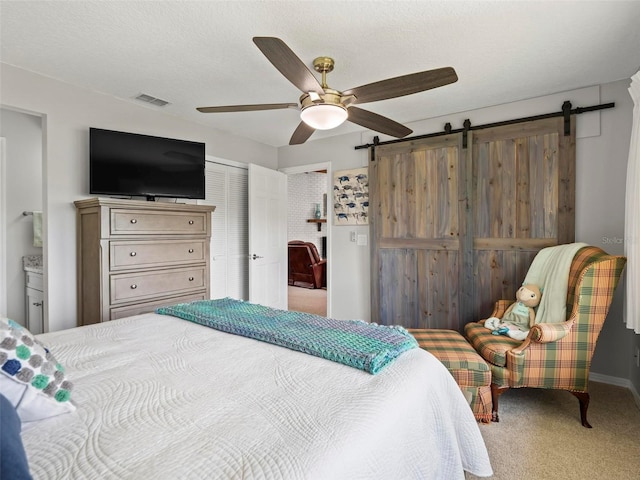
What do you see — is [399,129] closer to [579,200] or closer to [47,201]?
[579,200]

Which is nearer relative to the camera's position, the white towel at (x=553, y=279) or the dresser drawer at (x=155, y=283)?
the white towel at (x=553, y=279)

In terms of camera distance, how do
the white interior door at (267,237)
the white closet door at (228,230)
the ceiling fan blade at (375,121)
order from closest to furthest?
the ceiling fan blade at (375,121) → the white closet door at (228,230) → the white interior door at (267,237)

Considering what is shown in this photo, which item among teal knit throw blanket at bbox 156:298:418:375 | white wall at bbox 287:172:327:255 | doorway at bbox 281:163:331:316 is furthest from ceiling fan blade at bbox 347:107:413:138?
white wall at bbox 287:172:327:255

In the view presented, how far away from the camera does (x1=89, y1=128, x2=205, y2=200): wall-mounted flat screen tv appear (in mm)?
2727

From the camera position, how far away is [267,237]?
4301mm

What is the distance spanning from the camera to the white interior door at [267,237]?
4.05m

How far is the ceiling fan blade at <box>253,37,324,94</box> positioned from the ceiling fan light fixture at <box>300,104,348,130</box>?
0.30ft

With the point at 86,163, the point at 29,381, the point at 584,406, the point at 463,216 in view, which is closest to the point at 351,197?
the point at 463,216

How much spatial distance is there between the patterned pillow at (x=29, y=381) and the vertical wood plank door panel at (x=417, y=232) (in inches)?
122

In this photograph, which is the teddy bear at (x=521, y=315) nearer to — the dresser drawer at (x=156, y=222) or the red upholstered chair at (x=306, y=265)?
the dresser drawer at (x=156, y=222)

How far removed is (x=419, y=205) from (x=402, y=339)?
2.28m

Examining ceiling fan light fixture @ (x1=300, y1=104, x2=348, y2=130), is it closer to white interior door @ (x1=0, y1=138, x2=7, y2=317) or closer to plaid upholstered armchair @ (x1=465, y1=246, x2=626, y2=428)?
plaid upholstered armchair @ (x1=465, y1=246, x2=626, y2=428)

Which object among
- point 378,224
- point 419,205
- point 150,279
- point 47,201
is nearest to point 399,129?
point 419,205

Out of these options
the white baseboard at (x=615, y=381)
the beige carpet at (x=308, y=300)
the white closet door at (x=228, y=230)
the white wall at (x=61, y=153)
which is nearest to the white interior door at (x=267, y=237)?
the white closet door at (x=228, y=230)
